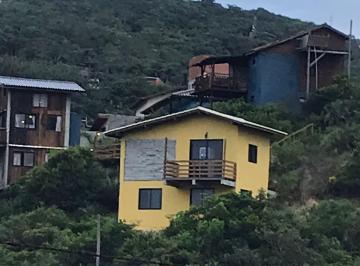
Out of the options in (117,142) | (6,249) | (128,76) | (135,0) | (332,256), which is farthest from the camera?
(135,0)

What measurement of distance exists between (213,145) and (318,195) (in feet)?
13.6

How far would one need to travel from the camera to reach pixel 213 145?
1929 inches

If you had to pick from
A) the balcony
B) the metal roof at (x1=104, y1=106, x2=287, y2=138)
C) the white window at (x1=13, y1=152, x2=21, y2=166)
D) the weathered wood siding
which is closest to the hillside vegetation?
the balcony

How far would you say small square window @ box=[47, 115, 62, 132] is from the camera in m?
59.9

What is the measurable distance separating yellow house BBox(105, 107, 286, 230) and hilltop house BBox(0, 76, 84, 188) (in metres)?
9.23

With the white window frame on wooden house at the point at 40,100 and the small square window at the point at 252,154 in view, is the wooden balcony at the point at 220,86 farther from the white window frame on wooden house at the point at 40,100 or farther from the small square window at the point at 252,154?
the small square window at the point at 252,154

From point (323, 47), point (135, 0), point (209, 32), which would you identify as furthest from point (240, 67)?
point (135, 0)

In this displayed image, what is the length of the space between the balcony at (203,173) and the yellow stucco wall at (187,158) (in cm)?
42

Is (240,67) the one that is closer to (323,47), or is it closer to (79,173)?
(323,47)

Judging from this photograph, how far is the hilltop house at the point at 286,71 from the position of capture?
6112cm

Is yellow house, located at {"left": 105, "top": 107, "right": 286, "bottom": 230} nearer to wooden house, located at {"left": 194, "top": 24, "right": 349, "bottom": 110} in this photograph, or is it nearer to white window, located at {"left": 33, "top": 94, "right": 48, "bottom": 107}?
white window, located at {"left": 33, "top": 94, "right": 48, "bottom": 107}

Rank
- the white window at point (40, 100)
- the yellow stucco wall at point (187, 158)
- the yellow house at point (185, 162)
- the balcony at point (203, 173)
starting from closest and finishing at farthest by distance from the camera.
A: the balcony at point (203, 173) → the yellow house at point (185, 162) → the yellow stucco wall at point (187, 158) → the white window at point (40, 100)

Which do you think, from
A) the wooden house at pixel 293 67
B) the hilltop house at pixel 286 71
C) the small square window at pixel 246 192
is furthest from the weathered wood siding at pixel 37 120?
the small square window at pixel 246 192

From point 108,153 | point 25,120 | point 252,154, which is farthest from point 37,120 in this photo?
point 252,154
